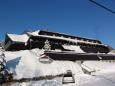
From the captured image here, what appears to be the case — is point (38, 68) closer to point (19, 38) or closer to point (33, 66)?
point (33, 66)

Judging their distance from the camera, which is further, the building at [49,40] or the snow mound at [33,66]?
the building at [49,40]

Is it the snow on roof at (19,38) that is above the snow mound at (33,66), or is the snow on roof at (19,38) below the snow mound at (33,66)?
above

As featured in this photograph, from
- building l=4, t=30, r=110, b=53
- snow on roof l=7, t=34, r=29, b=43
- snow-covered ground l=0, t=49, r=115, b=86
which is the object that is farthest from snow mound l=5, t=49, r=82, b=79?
snow on roof l=7, t=34, r=29, b=43

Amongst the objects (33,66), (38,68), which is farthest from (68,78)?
(33,66)

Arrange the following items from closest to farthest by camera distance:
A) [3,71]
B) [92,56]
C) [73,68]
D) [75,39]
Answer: [3,71] → [73,68] → [92,56] → [75,39]

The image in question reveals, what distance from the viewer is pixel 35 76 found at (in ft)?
101

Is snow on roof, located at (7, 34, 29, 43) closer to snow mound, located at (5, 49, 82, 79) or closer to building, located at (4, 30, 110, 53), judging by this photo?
building, located at (4, 30, 110, 53)

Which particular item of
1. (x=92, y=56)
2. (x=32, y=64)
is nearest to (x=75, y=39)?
(x=92, y=56)

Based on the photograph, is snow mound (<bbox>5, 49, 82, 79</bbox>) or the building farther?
the building

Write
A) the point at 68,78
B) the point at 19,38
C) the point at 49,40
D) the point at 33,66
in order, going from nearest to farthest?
the point at 68,78 < the point at 33,66 < the point at 19,38 < the point at 49,40

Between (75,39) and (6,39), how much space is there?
20.5 meters

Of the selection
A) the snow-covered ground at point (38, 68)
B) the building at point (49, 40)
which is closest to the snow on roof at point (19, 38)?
the building at point (49, 40)

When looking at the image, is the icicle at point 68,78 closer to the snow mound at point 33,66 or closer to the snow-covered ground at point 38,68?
the snow-covered ground at point 38,68

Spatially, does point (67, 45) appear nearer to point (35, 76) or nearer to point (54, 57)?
point (54, 57)
